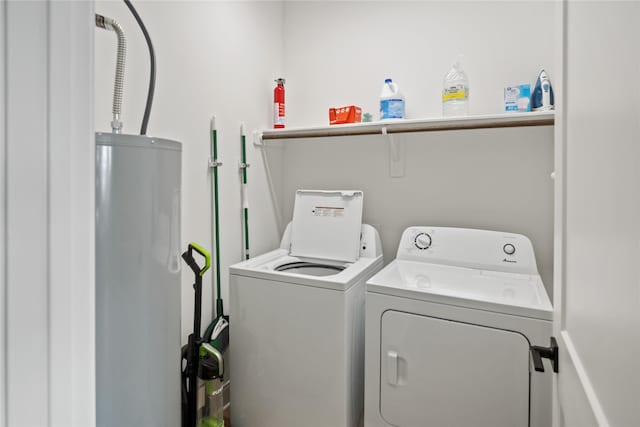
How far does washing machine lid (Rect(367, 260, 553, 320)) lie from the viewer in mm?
1417

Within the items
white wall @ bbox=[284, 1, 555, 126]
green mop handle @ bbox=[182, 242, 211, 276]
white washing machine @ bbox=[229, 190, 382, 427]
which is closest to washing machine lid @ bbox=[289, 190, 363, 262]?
white washing machine @ bbox=[229, 190, 382, 427]

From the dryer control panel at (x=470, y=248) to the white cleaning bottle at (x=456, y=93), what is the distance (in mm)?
651

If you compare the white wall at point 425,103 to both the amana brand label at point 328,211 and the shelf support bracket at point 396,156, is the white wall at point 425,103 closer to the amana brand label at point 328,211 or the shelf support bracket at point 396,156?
the shelf support bracket at point 396,156

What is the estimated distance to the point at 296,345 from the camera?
69.6 inches

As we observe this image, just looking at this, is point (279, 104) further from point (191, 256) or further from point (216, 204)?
point (191, 256)

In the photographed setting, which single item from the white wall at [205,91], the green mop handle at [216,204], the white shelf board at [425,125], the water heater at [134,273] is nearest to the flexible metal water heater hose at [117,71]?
the water heater at [134,273]

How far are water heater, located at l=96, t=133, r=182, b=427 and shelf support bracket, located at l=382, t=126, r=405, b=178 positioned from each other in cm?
154

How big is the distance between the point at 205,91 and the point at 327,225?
1046 mm

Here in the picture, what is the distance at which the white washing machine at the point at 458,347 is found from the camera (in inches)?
54.8

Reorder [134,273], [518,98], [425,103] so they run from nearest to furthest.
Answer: [134,273]
[518,98]
[425,103]
